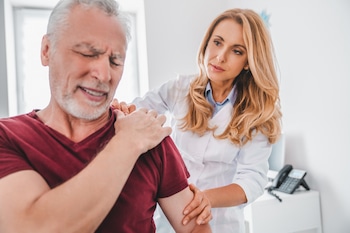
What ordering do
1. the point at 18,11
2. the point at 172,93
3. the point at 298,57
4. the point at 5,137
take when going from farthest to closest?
the point at 18,11, the point at 298,57, the point at 172,93, the point at 5,137

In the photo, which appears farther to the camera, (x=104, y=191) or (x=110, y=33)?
(x=110, y=33)

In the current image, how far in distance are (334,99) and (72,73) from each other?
1808 mm

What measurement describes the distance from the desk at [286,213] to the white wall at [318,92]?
0.08 m

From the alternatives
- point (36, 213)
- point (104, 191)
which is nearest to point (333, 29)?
point (104, 191)

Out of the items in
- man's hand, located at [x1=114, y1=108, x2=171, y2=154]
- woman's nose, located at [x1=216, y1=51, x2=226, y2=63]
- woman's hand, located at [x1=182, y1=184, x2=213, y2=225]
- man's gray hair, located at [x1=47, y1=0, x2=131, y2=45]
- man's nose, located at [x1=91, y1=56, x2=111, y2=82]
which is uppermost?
man's gray hair, located at [x1=47, y1=0, x2=131, y2=45]

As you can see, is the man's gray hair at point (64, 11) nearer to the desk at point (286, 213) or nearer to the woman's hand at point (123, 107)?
the woman's hand at point (123, 107)

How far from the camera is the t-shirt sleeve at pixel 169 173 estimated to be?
39.4 inches

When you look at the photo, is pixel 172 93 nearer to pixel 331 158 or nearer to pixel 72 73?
pixel 72 73

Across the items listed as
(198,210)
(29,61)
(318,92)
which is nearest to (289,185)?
(318,92)

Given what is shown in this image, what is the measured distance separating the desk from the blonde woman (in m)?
0.63

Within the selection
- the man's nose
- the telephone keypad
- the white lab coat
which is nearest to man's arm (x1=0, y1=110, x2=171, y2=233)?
the man's nose

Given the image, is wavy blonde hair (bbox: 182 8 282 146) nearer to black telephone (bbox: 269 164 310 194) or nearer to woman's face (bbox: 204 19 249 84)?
woman's face (bbox: 204 19 249 84)

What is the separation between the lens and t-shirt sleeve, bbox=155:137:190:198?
100cm

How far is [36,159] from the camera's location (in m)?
0.85
